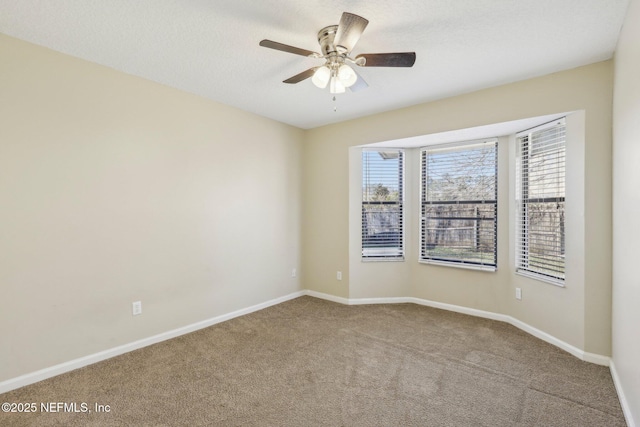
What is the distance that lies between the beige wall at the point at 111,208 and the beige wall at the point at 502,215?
96 cm

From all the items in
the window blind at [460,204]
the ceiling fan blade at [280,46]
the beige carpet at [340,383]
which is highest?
the ceiling fan blade at [280,46]

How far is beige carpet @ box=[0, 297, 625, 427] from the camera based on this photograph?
2.00m

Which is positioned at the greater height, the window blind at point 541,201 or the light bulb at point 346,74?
the light bulb at point 346,74

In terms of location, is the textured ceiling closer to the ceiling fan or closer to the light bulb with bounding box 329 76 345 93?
the ceiling fan

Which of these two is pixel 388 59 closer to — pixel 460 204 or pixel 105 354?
pixel 460 204

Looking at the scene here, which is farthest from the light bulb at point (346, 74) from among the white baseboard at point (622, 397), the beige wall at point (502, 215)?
the white baseboard at point (622, 397)

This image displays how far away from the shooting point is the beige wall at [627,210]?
1774 millimetres

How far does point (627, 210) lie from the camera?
2004 mm

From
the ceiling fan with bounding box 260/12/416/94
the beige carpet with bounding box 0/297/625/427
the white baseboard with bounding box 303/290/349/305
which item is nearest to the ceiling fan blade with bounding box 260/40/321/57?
the ceiling fan with bounding box 260/12/416/94

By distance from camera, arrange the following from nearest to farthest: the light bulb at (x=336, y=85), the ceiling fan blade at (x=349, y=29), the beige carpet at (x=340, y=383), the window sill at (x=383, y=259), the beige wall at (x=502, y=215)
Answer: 1. the ceiling fan blade at (x=349, y=29)
2. the beige carpet at (x=340, y=383)
3. the light bulb at (x=336, y=85)
4. the beige wall at (x=502, y=215)
5. the window sill at (x=383, y=259)

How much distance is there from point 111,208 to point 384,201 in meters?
3.23

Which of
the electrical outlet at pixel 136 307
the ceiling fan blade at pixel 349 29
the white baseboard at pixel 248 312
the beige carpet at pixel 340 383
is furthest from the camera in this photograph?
the electrical outlet at pixel 136 307

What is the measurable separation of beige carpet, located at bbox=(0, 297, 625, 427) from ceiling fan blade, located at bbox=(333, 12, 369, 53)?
2377 mm

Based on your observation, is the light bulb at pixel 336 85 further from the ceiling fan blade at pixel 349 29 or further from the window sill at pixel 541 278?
the window sill at pixel 541 278
